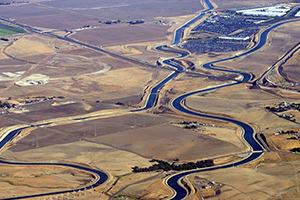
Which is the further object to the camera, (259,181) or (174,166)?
(174,166)

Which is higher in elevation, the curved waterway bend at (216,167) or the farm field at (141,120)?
the farm field at (141,120)

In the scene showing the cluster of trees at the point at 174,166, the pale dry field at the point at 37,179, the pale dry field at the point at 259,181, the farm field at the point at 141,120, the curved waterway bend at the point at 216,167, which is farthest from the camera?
the cluster of trees at the point at 174,166

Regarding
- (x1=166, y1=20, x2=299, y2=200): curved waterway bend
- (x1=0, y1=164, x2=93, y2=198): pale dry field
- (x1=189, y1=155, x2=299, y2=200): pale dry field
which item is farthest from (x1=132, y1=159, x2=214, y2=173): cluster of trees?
(x1=0, y1=164, x2=93, y2=198): pale dry field

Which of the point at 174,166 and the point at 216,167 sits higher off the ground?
the point at 174,166

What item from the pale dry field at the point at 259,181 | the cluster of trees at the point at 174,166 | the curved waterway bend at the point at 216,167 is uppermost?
the pale dry field at the point at 259,181

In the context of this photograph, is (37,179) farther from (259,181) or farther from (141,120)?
(141,120)

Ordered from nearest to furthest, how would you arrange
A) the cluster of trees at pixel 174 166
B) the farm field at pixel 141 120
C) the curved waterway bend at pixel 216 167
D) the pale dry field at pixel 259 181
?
the pale dry field at pixel 259 181 → the curved waterway bend at pixel 216 167 → the farm field at pixel 141 120 → the cluster of trees at pixel 174 166

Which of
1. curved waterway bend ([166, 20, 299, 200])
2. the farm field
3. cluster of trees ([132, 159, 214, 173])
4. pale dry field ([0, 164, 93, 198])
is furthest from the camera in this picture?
cluster of trees ([132, 159, 214, 173])

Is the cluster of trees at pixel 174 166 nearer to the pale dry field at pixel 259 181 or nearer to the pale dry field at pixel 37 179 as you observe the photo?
the pale dry field at pixel 259 181

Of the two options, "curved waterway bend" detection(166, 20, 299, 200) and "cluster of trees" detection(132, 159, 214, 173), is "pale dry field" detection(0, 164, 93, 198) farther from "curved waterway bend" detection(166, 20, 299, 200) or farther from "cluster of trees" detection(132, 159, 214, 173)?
"curved waterway bend" detection(166, 20, 299, 200)

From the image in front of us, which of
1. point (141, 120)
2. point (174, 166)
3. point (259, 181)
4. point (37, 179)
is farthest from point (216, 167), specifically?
point (141, 120)

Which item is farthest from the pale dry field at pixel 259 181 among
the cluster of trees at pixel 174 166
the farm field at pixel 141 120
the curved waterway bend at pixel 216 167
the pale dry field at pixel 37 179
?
the pale dry field at pixel 37 179
